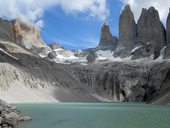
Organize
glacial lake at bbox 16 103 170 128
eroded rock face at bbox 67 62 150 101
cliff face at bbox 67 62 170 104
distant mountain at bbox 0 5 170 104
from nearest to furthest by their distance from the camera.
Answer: glacial lake at bbox 16 103 170 128 < distant mountain at bbox 0 5 170 104 < cliff face at bbox 67 62 170 104 < eroded rock face at bbox 67 62 150 101

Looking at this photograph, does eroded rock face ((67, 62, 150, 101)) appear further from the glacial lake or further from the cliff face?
the glacial lake

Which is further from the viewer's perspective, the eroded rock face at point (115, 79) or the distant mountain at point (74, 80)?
the eroded rock face at point (115, 79)

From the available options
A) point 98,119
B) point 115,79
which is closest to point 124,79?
point 115,79

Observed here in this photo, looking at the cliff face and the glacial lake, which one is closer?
the glacial lake

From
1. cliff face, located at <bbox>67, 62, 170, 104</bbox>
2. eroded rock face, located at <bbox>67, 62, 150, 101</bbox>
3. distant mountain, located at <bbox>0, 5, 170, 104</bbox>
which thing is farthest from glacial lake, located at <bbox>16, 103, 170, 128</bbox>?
eroded rock face, located at <bbox>67, 62, 150, 101</bbox>

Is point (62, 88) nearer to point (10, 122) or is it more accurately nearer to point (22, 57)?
point (22, 57)

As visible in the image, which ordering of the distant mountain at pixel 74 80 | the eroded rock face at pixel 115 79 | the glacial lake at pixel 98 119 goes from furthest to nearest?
1. the eroded rock face at pixel 115 79
2. the distant mountain at pixel 74 80
3. the glacial lake at pixel 98 119

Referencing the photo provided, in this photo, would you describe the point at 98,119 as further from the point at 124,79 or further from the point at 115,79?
the point at 115,79

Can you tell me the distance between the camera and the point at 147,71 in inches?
7308

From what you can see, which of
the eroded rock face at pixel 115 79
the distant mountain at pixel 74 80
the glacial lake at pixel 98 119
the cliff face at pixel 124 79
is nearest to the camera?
the glacial lake at pixel 98 119

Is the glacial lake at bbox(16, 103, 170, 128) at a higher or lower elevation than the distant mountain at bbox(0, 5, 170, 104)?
lower

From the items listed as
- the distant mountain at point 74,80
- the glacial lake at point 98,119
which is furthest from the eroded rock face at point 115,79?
the glacial lake at point 98,119

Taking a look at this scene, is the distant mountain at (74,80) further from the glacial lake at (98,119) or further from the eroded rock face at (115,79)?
the glacial lake at (98,119)

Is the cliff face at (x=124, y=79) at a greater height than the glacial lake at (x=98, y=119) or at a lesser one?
greater
